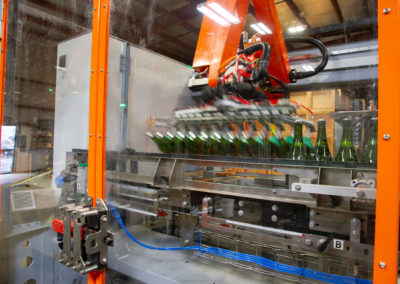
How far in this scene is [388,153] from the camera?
0.41 meters

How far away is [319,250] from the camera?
836mm

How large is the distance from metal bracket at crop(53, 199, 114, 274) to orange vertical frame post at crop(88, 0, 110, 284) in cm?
5

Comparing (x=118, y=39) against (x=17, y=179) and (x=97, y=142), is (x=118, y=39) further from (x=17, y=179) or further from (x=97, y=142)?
(x=17, y=179)

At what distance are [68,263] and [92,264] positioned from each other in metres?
0.09

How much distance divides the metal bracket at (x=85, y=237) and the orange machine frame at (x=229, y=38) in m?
0.67

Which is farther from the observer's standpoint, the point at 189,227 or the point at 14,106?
the point at 189,227

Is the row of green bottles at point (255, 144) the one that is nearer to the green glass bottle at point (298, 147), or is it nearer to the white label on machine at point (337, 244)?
the green glass bottle at point (298, 147)

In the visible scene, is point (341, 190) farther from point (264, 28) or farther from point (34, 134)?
point (34, 134)

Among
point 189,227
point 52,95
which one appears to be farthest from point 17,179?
point 189,227

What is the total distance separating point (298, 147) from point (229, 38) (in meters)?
0.66

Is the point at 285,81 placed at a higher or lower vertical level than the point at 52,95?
higher

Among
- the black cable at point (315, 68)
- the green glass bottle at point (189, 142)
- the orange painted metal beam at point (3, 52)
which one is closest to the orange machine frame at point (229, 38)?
the black cable at point (315, 68)

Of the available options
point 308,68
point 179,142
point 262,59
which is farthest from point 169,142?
point 308,68

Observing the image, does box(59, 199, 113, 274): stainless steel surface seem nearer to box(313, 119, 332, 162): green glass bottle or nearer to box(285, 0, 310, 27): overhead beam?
box(313, 119, 332, 162): green glass bottle
